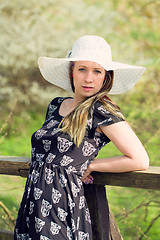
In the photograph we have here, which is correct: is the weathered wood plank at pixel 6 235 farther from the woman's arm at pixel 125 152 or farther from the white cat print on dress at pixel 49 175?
the woman's arm at pixel 125 152

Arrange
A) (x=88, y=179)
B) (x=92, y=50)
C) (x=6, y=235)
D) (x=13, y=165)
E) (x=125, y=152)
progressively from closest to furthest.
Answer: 1. (x=125, y=152)
2. (x=88, y=179)
3. (x=92, y=50)
4. (x=13, y=165)
5. (x=6, y=235)

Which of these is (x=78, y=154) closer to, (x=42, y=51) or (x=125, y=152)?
(x=125, y=152)

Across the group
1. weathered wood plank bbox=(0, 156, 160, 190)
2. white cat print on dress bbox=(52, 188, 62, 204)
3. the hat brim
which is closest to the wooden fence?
weathered wood plank bbox=(0, 156, 160, 190)

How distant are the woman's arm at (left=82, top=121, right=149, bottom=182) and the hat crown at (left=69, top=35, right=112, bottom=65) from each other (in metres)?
0.39

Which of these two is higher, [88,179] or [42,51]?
[42,51]

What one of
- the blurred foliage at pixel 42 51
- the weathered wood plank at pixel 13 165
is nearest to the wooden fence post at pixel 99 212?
the weathered wood plank at pixel 13 165

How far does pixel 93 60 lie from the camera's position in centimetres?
185

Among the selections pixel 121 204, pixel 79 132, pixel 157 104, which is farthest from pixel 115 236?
pixel 157 104

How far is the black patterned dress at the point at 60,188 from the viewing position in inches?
67.7

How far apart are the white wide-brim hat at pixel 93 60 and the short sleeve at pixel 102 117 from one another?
0.23 m

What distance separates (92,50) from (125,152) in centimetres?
60

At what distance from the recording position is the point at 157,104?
7234mm

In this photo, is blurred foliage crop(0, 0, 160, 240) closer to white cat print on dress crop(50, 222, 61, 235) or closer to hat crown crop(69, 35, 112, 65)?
hat crown crop(69, 35, 112, 65)

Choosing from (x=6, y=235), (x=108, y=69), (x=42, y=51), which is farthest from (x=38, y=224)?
(x=42, y=51)
